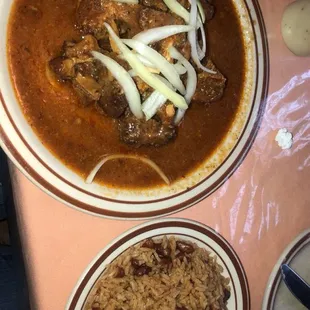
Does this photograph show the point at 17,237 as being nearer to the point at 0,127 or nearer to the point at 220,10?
the point at 0,127

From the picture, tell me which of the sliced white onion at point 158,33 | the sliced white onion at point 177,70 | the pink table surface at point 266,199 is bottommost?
the pink table surface at point 266,199

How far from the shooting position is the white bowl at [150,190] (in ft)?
7.52

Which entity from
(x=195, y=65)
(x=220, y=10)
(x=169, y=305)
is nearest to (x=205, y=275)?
(x=169, y=305)

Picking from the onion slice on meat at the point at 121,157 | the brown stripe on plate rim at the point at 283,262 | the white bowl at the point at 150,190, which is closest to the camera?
the white bowl at the point at 150,190

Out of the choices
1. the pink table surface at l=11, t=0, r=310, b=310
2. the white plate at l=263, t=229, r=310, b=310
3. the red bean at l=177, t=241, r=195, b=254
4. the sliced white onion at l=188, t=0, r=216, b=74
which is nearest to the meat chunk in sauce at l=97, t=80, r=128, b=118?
the sliced white onion at l=188, t=0, r=216, b=74

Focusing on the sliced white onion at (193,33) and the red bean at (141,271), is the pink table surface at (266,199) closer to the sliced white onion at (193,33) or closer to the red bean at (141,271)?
the red bean at (141,271)

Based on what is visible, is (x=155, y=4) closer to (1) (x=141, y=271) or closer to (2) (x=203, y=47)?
(2) (x=203, y=47)

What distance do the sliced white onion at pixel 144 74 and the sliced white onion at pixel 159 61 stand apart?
42 mm

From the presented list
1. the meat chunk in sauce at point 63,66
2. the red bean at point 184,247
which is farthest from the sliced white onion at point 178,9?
the red bean at point 184,247

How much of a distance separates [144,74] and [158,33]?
0.78 ft

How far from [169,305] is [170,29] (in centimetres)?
155

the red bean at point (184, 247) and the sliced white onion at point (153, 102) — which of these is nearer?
the sliced white onion at point (153, 102)

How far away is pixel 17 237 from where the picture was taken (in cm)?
247

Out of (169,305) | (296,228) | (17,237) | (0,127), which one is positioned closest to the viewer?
(0,127)
